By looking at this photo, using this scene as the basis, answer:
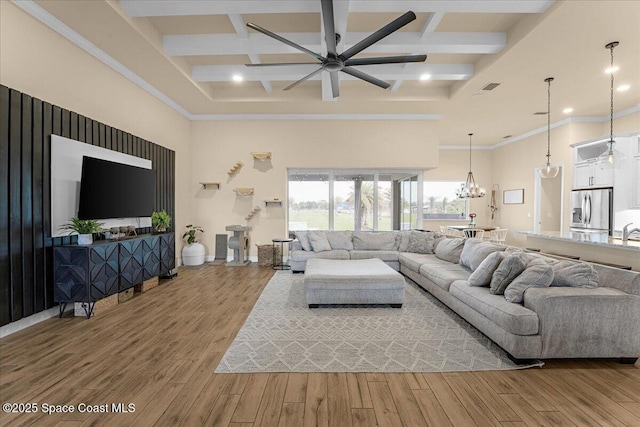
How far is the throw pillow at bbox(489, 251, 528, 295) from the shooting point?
9.68 ft

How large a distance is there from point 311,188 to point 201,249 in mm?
2994

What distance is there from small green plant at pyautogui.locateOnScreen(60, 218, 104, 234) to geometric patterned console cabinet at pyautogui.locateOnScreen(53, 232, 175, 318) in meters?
0.19

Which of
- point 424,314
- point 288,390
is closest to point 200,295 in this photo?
point 288,390

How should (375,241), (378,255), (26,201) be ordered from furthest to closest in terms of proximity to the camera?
(375,241) → (378,255) → (26,201)

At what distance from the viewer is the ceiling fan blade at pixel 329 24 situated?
2.69m

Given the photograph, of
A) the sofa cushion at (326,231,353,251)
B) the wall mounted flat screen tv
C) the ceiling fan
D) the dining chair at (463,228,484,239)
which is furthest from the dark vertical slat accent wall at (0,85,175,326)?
the dining chair at (463,228,484,239)

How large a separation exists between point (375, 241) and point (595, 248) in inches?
141

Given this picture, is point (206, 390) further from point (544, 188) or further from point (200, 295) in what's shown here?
point (544, 188)

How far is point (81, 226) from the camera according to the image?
369 cm

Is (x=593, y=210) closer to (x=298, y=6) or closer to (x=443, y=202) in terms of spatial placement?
(x=443, y=202)

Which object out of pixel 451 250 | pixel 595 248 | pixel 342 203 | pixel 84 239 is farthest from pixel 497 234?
pixel 84 239

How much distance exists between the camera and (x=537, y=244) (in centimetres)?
441

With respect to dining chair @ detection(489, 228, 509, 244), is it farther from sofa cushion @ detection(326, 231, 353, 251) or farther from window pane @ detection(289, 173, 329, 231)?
window pane @ detection(289, 173, 329, 231)

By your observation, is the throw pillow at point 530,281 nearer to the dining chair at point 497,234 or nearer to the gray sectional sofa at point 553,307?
the gray sectional sofa at point 553,307
